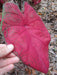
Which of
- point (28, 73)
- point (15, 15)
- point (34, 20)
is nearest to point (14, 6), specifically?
point (15, 15)

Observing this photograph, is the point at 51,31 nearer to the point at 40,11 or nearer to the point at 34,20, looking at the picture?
the point at 40,11

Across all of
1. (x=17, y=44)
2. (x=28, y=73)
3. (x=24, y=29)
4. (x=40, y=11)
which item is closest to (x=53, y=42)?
(x=28, y=73)

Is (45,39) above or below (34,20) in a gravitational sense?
below

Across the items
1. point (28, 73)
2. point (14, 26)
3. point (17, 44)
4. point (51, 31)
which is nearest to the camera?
point (17, 44)

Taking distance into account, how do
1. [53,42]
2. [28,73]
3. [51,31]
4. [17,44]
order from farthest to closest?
[51,31] < [53,42] < [28,73] < [17,44]

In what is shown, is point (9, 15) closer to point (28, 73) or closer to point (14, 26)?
point (14, 26)

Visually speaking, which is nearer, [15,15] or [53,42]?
[15,15]

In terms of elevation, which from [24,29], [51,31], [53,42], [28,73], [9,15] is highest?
[9,15]
